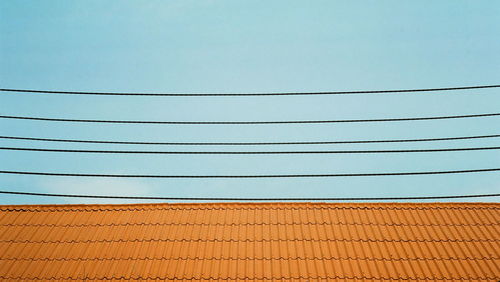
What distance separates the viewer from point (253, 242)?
7961 mm

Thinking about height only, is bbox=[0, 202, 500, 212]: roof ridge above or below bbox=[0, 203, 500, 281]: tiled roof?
below

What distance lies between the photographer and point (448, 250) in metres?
7.52

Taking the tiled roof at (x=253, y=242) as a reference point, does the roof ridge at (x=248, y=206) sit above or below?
below

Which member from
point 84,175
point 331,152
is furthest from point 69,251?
point 331,152

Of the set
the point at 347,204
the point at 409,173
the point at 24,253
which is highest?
the point at 409,173

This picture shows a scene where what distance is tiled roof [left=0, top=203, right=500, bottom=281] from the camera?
6.91 meters

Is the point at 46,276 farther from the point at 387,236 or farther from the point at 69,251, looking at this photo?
the point at 387,236

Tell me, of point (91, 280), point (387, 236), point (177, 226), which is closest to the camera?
point (91, 280)

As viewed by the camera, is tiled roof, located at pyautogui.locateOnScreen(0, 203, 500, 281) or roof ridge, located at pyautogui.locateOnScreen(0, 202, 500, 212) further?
roof ridge, located at pyautogui.locateOnScreen(0, 202, 500, 212)

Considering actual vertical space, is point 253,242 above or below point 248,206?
above

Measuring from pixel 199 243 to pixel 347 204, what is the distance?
4378 mm

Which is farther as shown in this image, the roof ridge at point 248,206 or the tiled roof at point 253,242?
the roof ridge at point 248,206

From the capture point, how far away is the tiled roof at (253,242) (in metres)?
6.91

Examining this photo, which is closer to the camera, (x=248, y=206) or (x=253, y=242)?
(x=253, y=242)
